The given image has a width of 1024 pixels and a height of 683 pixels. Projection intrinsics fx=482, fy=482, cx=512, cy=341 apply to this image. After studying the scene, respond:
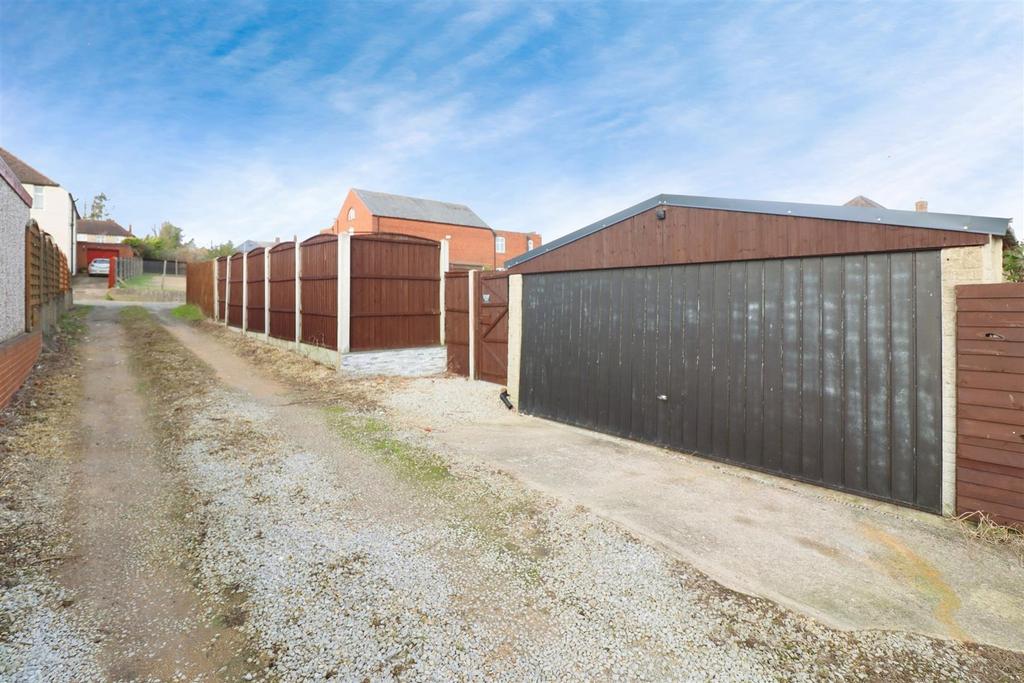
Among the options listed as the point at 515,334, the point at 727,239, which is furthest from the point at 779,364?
the point at 515,334

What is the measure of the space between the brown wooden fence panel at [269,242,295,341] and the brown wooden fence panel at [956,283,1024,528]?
14.5 metres

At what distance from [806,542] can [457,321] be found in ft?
30.8

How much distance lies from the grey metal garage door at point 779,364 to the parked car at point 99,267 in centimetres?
4352

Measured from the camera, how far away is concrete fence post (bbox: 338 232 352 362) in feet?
38.9

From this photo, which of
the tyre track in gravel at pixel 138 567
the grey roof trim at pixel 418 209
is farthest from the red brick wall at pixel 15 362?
the grey roof trim at pixel 418 209

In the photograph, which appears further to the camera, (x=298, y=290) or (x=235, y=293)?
(x=235, y=293)

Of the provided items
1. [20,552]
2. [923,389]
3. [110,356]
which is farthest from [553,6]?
[110,356]

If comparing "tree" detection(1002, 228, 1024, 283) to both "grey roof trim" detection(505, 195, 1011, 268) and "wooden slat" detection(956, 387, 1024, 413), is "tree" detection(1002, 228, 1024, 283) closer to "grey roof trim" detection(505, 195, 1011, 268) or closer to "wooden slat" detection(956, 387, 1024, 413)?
"grey roof trim" detection(505, 195, 1011, 268)

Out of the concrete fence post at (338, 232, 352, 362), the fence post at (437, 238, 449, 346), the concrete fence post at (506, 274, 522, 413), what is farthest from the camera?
the fence post at (437, 238, 449, 346)

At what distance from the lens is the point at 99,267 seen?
36719mm

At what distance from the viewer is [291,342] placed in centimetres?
1443

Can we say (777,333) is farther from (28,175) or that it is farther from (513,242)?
(28,175)

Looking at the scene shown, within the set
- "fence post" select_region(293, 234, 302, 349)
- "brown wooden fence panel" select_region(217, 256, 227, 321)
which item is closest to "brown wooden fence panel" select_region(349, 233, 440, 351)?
"fence post" select_region(293, 234, 302, 349)

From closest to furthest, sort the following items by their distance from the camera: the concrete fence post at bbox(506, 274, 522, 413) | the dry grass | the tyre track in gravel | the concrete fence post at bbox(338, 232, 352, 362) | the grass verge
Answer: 1. the tyre track in gravel
2. the dry grass
3. the concrete fence post at bbox(506, 274, 522, 413)
4. the concrete fence post at bbox(338, 232, 352, 362)
5. the grass verge
